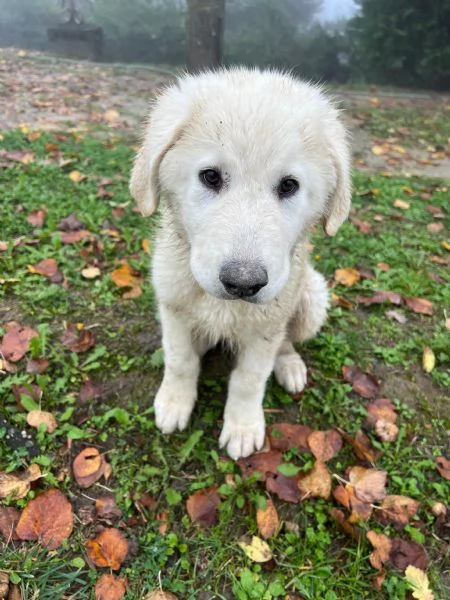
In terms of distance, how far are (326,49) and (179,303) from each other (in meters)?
8.31

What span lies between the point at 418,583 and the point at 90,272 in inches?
104

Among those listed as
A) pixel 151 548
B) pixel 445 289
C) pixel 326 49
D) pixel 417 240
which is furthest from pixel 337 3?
pixel 151 548

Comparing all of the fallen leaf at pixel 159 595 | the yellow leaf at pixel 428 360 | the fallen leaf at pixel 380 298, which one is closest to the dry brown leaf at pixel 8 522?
the fallen leaf at pixel 159 595

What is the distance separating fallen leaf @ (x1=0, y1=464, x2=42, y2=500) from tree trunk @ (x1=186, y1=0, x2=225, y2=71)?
22.9 feet

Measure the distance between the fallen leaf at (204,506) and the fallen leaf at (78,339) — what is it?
3.61 ft

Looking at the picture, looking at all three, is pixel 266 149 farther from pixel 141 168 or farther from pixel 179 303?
pixel 179 303

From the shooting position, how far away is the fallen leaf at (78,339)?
284 centimetres

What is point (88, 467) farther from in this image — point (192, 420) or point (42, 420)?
point (192, 420)

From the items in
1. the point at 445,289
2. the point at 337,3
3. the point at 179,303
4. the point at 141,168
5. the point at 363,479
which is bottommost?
the point at 363,479

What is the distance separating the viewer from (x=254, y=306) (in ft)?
7.20

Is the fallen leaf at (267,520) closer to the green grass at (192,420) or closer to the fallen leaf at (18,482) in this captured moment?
the green grass at (192,420)

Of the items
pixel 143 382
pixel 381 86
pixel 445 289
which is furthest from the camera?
pixel 381 86

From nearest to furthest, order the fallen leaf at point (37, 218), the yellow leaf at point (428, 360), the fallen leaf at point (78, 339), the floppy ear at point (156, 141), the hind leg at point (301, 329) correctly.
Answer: the floppy ear at point (156, 141) < the hind leg at point (301, 329) < the fallen leaf at point (78, 339) < the yellow leaf at point (428, 360) < the fallen leaf at point (37, 218)

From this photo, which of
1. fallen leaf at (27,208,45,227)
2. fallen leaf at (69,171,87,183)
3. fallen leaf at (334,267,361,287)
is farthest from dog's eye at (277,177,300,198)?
fallen leaf at (69,171,87,183)
